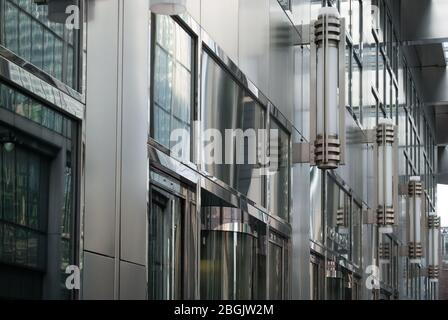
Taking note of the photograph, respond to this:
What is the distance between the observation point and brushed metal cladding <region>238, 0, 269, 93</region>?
8570mm

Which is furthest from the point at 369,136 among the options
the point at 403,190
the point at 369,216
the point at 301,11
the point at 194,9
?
the point at 194,9

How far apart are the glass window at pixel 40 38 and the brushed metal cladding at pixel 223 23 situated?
2.40 metres

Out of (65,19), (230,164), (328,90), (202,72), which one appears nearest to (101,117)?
(65,19)

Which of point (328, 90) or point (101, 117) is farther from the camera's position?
point (328, 90)

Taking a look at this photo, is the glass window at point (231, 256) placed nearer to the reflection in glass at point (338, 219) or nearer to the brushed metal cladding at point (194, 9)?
the brushed metal cladding at point (194, 9)

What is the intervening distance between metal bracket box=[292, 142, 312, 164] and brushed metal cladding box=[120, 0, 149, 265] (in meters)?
4.60

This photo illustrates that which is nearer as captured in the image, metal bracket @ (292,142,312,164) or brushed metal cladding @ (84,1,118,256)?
brushed metal cladding @ (84,1,118,256)

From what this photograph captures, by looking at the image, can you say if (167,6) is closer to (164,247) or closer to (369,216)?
(164,247)

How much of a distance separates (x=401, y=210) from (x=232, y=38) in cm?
1088

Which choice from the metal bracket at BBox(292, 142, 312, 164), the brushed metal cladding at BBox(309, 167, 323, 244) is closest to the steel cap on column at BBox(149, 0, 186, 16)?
the metal bracket at BBox(292, 142, 312, 164)

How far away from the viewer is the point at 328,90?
9391 mm

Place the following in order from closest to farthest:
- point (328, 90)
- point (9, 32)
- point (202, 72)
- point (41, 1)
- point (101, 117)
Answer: point (9, 32) → point (41, 1) → point (101, 117) → point (202, 72) → point (328, 90)

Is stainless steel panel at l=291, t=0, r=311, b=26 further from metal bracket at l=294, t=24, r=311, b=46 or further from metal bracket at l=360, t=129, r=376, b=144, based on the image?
metal bracket at l=360, t=129, r=376, b=144
